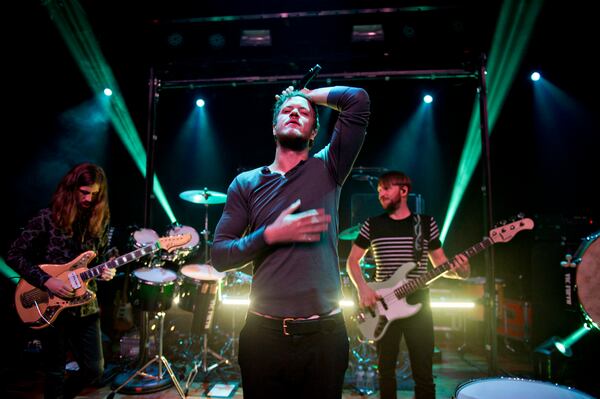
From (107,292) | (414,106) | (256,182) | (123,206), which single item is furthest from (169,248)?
(414,106)

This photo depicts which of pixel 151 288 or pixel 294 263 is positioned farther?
pixel 151 288

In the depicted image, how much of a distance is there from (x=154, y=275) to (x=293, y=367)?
3526mm

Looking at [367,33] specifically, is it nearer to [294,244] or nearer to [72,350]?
[294,244]

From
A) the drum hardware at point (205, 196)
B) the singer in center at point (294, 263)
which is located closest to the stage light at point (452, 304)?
the drum hardware at point (205, 196)

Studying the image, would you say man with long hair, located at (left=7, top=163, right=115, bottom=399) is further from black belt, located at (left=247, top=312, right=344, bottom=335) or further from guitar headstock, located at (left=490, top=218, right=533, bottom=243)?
guitar headstock, located at (left=490, top=218, right=533, bottom=243)

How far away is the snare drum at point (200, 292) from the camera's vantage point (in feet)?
15.9

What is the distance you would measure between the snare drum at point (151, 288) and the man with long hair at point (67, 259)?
2.69 feet

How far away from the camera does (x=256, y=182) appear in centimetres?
167

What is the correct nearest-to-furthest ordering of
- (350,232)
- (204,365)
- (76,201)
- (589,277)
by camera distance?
(76,201), (589,277), (204,365), (350,232)

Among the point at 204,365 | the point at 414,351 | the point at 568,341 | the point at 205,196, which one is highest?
the point at 205,196

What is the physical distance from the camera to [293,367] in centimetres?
142

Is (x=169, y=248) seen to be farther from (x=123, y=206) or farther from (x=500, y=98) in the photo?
(x=500, y=98)

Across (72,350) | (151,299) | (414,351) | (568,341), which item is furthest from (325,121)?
(72,350)

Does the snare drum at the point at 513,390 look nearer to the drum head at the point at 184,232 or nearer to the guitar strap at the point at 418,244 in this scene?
the guitar strap at the point at 418,244
